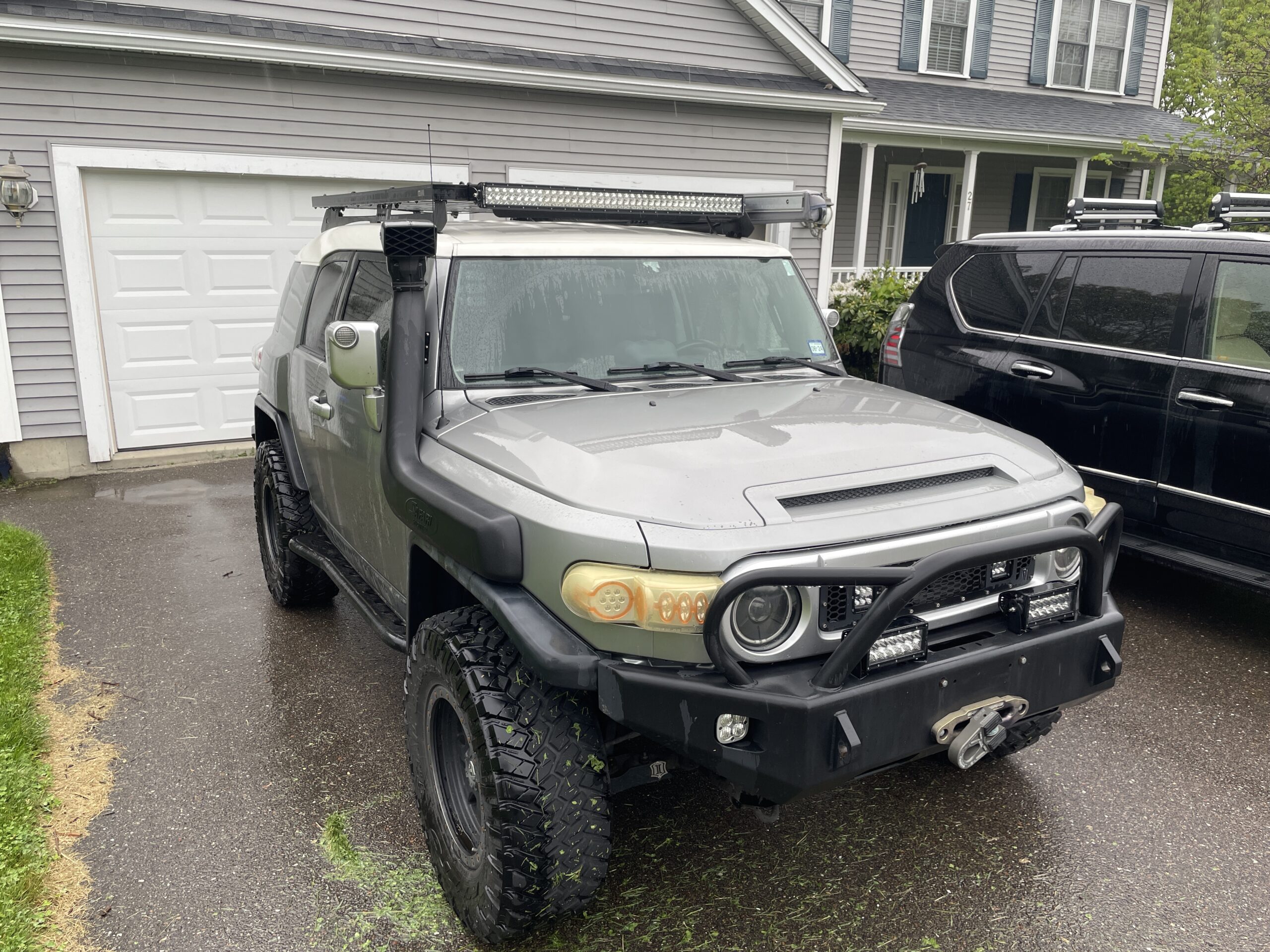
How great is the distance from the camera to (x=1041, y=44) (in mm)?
16469

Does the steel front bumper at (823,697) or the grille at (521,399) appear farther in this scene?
the grille at (521,399)

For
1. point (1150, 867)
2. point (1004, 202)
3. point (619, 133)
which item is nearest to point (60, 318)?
point (619, 133)

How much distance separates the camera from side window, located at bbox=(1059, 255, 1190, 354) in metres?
4.90

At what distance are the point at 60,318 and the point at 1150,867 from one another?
334 inches

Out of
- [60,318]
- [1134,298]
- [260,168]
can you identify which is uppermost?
[260,168]

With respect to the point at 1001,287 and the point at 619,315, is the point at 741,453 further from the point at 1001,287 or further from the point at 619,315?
the point at 1001,287

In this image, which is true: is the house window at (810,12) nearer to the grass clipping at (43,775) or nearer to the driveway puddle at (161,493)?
the driveway puddle at (161,493)

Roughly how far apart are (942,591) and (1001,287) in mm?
3803

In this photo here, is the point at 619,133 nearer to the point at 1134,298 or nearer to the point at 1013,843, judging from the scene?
the point at 1134,298

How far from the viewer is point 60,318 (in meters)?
7.98

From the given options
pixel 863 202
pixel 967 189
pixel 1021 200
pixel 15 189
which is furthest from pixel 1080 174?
pixel 15 189

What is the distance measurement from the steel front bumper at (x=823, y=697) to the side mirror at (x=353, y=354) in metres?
1.33

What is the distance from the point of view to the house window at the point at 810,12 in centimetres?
1409

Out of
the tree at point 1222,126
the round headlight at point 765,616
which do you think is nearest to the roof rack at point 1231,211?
the round headlight at point 765,616
